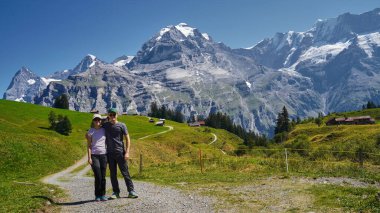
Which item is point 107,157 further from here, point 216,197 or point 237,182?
point 237,182

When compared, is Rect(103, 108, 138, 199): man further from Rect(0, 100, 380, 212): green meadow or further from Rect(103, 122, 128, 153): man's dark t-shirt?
Rect(0, 100, 380, 212): green meadow

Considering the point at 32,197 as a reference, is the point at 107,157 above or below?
above

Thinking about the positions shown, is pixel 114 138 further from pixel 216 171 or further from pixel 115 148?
pixel 216 171

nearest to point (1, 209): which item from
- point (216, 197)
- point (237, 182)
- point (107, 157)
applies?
point (107, 157)

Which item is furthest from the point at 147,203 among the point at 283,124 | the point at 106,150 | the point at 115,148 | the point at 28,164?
the point at 283,124

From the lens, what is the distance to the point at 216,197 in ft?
58.4

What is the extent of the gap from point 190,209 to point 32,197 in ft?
26.1

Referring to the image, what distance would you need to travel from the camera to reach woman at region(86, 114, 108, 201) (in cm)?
1694

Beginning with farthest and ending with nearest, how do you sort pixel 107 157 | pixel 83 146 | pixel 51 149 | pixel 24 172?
pixel 83 146
pixel 51 149
pixel 24 172
pixel 107 157

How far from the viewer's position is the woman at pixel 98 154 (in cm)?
1694

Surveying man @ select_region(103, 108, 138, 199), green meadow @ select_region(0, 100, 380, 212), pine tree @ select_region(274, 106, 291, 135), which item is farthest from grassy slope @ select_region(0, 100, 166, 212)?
pine tree @ select_region(274, 106, 291, 135)

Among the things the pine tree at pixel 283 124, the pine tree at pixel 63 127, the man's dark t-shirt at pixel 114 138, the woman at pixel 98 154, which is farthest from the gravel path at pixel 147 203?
the pine tree at pixel 283 124

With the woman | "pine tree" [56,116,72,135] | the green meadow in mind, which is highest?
"pine tree" [56,116,72,135]

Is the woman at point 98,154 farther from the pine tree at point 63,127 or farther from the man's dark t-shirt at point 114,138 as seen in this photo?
the pine tree at point 63,127
